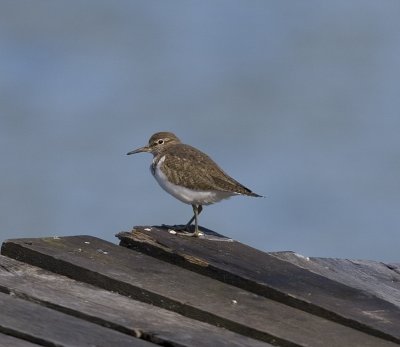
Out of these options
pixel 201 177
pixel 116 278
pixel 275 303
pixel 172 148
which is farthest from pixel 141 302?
pixel 172 148

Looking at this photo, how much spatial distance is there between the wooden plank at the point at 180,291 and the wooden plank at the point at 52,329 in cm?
51

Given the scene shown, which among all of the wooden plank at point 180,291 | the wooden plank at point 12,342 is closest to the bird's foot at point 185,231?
the wooden plank at point 180,291

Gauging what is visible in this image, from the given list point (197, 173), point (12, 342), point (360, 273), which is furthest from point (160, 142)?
point (12, 342)

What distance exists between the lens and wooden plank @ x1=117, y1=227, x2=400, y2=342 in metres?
4.66

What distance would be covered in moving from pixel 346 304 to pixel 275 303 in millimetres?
302

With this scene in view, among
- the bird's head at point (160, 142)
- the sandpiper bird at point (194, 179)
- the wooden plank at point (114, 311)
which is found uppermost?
the bird's head at point (160, 142)

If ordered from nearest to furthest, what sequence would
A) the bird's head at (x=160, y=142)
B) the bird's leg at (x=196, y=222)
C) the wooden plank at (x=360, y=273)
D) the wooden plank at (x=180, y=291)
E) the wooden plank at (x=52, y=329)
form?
the wooden plank at (x=52, y=329)
the wooden plank at (x=180, y=291)
the wooden plank at (x=360, y=273)
the bird's leg at (x=196, y=222)
the bird's head at (x=160, y=142)

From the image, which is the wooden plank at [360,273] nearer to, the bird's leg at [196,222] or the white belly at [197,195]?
the bird's leg at [196,222]

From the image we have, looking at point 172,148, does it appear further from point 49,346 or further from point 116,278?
point 49,346

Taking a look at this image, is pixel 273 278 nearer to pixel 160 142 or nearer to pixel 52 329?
pixel 52 329

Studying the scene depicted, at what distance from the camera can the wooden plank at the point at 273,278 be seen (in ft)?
15.3

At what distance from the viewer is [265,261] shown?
213 inches

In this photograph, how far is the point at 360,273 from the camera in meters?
5.82

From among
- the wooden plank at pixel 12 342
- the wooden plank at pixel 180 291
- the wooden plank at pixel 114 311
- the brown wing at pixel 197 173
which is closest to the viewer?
the wooden plank at pixel 12 342
